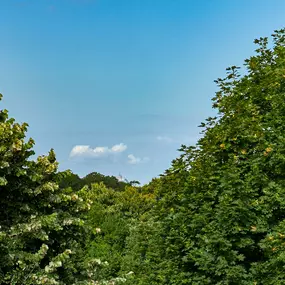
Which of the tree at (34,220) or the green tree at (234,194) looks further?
the green tree at (234,194)

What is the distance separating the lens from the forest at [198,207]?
898cm

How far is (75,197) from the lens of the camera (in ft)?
32.0

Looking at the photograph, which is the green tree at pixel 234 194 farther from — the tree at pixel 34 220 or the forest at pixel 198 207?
the tree at pixel 34 220

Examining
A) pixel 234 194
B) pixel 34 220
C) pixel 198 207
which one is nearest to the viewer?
pixel 34 220

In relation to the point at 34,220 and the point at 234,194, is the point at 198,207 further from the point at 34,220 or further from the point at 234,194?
the point at 34,220

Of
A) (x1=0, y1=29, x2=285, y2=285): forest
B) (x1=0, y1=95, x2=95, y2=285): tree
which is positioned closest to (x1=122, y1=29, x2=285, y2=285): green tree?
(x1=0, y1=29, x2=285, y2=285): forest

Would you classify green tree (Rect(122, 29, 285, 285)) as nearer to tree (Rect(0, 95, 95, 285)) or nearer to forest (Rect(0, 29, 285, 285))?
forest (Rect(0, 29, 285, 285))

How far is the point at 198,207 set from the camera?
12891mm

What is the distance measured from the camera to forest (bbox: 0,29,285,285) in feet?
29.5

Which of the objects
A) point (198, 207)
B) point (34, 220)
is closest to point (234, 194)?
point (198, 207)

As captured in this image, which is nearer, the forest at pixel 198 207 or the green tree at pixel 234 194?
the forest at pixel 198 207

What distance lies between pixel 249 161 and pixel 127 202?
68.0 feet

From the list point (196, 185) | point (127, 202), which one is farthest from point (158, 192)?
point (127, 202)

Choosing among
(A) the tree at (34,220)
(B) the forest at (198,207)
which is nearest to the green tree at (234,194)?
(B) the forest at (198,207)
